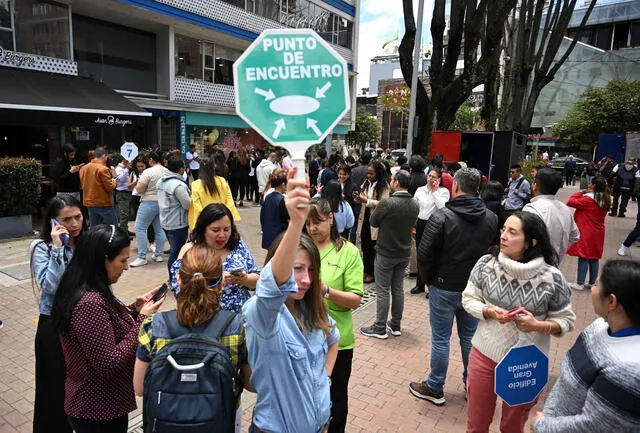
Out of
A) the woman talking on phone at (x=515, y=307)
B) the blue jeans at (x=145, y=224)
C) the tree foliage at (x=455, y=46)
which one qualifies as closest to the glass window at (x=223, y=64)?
the tree foliage at (x=455, y=46)

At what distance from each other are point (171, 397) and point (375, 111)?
3158 inches

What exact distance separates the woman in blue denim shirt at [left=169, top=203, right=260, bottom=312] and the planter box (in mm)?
7358

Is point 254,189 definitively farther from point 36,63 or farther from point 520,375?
point 520,375

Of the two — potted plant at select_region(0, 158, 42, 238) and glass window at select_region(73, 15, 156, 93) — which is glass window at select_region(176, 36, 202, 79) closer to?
glass window at select_region(73, 15, 156, 93)

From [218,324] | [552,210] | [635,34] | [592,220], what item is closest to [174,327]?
[218,324]

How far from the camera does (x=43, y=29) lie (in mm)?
14383

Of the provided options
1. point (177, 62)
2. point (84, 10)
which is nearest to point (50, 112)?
point (84, 10)

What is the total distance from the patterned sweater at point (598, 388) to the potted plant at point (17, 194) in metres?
9.71

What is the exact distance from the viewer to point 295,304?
6.72 ft

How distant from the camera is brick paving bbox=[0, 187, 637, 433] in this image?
363 cm

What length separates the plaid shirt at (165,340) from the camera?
1854 millimetres

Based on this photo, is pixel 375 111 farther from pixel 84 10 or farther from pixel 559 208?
pixel 559 208

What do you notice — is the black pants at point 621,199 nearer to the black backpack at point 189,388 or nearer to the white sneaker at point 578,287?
the white sneaker at point 578,287

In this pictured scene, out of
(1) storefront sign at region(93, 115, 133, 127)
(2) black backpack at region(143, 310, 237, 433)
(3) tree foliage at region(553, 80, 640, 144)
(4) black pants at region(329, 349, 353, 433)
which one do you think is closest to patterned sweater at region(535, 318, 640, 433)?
(4) black pants at region(329, 349, 353, 433)
